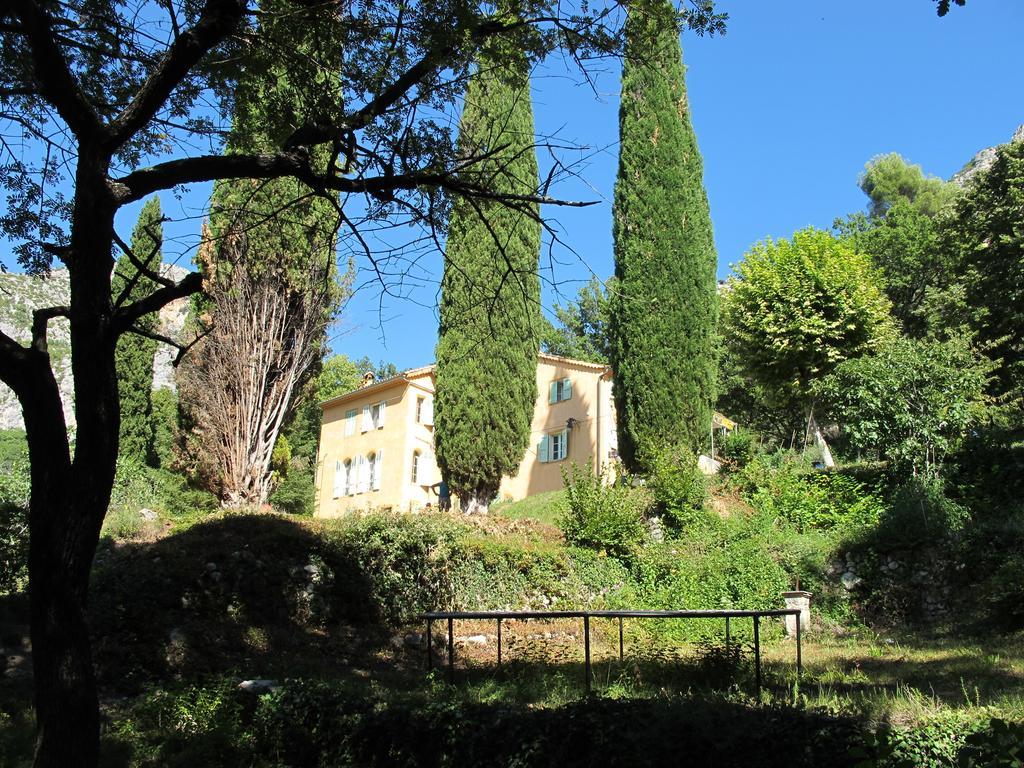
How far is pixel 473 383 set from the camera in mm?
19656

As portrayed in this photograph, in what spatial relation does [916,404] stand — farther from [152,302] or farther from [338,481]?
[338,481]

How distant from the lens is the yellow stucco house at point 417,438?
27.3 m

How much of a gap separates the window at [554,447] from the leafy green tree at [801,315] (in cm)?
823

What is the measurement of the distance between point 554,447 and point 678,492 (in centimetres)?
1288

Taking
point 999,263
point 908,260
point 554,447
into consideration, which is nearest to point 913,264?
point 908,260

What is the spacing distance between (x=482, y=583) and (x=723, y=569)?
3992 millimetres

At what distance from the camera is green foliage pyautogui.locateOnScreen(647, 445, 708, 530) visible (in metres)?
15.7

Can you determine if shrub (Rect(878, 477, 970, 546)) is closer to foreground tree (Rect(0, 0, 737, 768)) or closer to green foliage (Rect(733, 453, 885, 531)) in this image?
green foliage (Rect(733, 453, 885, 531))

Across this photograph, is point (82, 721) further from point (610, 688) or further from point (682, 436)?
point (682, 436)

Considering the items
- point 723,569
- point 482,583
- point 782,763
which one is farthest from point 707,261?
point 782,763

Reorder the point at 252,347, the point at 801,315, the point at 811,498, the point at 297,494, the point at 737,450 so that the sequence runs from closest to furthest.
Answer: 1. the point at 811,498
2. the point at 252,347
3. the point at 737,450
4. the point at 801,315
5. the point at 297,494

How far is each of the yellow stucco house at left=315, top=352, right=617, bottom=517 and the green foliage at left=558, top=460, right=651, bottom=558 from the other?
9056mm

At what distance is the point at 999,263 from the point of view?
19.8 metres

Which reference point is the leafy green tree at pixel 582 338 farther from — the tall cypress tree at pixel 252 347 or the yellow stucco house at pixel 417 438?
the tall cypress tree at pixel 252 347
